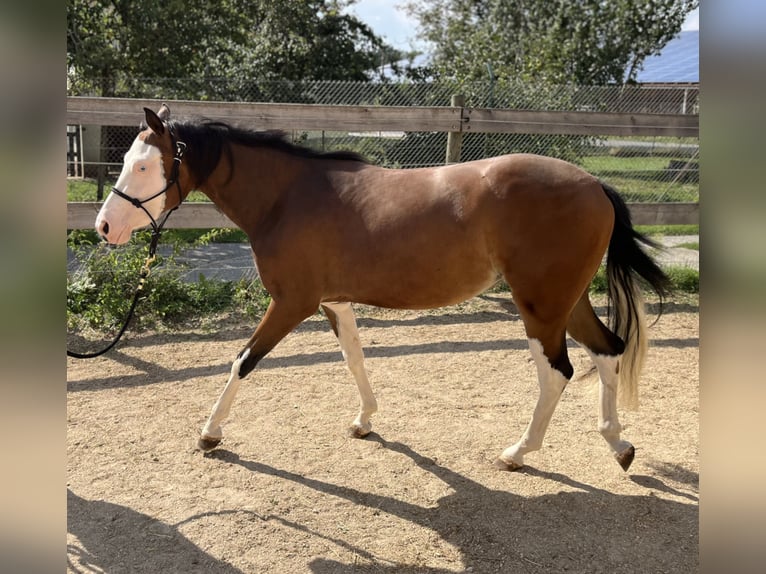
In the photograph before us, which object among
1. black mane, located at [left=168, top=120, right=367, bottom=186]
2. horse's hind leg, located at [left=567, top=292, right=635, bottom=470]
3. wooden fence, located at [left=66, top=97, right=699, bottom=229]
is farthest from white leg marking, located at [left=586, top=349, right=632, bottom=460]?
wooden fence, located at [left=66, top=97, right=699, bottom=229]

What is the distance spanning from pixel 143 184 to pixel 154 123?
0.31 m

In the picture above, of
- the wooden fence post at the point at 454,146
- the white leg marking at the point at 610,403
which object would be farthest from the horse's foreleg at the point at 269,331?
the wooden fence post at the point at 454,146

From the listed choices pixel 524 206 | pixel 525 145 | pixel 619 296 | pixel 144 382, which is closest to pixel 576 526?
pixel 619 296

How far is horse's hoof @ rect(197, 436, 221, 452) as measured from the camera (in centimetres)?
348

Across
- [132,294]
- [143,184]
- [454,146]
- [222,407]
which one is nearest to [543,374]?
[222,407]

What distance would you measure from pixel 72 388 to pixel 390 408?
2.26m

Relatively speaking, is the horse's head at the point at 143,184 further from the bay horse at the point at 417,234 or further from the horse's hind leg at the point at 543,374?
the horse's hind leg at the point at 543,374

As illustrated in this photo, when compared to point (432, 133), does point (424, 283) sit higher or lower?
lower

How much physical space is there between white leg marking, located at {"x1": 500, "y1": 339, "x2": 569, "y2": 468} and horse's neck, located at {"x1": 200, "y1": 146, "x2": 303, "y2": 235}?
1.57 meters

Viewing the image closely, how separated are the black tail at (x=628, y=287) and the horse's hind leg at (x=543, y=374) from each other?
0.46 metres

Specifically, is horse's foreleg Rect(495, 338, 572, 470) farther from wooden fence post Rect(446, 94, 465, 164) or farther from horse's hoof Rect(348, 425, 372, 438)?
wooden fence post Rect(446, 94, 465, 164)

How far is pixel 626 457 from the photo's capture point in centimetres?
328

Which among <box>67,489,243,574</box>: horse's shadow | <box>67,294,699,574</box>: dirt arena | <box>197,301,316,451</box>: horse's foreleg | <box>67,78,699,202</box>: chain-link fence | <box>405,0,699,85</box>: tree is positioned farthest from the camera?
<box>405,0,699,85</box>: tree

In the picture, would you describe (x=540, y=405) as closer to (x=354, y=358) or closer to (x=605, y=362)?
(x=605, y=362)
